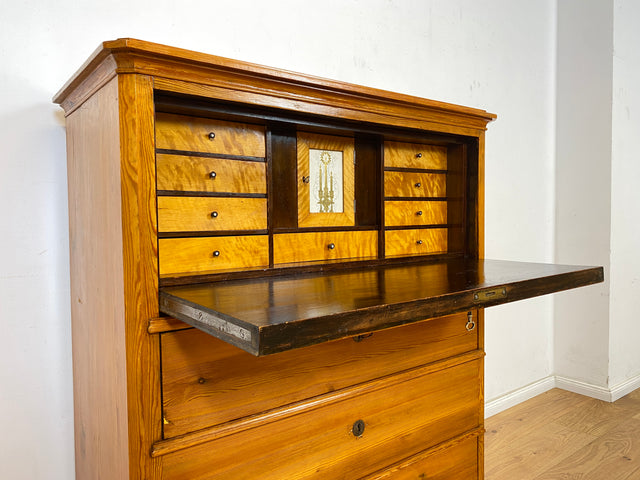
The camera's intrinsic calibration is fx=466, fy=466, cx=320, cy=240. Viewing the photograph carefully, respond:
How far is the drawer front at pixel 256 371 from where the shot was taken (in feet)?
3.41

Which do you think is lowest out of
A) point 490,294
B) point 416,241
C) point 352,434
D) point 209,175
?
point 352,434

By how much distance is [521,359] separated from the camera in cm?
283

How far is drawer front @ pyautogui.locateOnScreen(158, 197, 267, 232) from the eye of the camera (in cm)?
123

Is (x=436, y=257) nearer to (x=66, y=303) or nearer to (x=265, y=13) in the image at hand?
(x=265, y=13)

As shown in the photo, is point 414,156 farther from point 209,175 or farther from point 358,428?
point 358,428

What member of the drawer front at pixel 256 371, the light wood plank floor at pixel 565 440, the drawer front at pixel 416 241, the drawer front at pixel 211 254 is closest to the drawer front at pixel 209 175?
the drawer front at pixel 211 254

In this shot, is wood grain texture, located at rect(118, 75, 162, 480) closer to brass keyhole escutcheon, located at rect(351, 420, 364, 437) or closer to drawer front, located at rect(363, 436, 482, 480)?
brass keyhole escutcheon, located at rect(351, 420, 364, 437)

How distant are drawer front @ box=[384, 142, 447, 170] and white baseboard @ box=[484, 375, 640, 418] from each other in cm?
155

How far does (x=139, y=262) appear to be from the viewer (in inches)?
39.0

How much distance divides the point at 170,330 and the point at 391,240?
35.0 inches

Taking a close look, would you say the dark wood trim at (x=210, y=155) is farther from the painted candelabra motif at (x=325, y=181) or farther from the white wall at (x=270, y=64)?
the white wall at (x=270, y=64)

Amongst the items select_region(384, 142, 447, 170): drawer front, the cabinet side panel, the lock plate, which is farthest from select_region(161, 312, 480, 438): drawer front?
select_region(384, 142, 447, 170): drawer front

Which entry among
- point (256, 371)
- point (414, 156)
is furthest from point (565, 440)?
point (256, 371)

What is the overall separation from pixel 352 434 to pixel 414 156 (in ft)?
3.23
